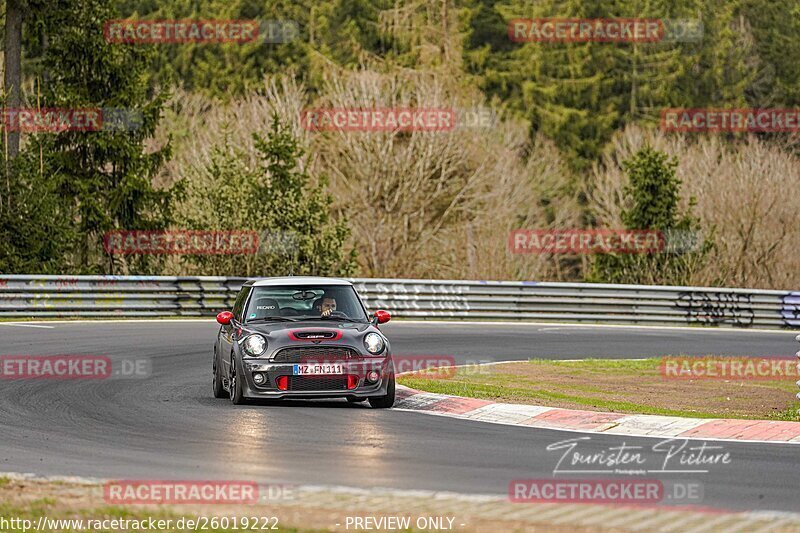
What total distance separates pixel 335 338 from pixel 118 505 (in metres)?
6.15

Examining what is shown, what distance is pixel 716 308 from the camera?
108 feet

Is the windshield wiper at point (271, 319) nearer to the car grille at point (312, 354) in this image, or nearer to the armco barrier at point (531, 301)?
the car grille at point (312, 354)

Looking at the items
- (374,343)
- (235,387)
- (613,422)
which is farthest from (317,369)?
(613,422)

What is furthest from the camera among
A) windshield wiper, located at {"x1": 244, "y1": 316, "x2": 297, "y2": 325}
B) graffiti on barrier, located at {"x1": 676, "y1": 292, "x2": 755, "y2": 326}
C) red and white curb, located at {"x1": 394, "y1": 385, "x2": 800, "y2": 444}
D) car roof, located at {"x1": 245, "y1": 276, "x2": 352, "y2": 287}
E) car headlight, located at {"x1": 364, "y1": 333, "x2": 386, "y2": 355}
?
graffiti on barrier, located at {"x1": 676, "y1": 292, "x2": 755, "y2": 326}

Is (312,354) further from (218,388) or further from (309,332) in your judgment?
(218,388)

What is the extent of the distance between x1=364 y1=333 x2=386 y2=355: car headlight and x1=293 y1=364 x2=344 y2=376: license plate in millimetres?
428

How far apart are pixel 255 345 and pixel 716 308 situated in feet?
66.0

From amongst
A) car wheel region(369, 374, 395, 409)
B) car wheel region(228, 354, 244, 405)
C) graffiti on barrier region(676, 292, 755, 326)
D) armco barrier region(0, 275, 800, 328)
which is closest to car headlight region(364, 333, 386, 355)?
car wheel region(369, 374, 395, 409)

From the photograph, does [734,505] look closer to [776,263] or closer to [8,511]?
[8,511]

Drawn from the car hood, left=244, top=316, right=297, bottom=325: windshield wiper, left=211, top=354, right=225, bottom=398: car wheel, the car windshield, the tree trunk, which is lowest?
left=211, top=354, right=225, bottom=398: car wheel

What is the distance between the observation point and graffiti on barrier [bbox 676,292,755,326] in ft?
108

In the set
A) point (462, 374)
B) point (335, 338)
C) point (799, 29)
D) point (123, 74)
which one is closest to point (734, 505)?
point (335, 338)

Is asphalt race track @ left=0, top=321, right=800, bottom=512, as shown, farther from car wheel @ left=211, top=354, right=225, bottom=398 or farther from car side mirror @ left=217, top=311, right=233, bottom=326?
car side mirror @ left=217, top=311, right=233, bottom=326

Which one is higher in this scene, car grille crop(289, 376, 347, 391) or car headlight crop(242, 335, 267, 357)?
car headlight crop(242, 335, 267, 357)
